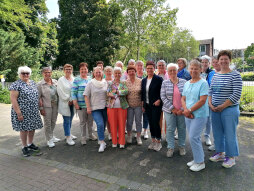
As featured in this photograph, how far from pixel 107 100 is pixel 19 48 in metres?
13.5

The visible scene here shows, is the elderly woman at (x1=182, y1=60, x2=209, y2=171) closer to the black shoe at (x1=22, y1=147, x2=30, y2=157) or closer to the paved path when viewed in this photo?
the paved path

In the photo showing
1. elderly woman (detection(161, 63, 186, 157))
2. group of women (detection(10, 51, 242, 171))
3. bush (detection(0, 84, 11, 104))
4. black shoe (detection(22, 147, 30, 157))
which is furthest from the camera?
bush (detection(0, 84, 11, 104))

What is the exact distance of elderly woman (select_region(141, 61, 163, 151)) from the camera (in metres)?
Result: 4.17

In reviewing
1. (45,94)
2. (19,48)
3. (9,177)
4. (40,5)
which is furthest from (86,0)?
(9,177)

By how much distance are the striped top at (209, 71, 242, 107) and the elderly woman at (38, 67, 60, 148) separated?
3.75 metres

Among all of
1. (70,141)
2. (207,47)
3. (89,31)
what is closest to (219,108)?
(70,141)

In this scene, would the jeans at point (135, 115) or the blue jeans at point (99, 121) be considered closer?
the blue jeans at point (99, 121)

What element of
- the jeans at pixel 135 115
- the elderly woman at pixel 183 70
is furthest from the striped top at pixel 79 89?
the elderly woman at pixel 183 70

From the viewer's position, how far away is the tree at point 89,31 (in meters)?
26.0

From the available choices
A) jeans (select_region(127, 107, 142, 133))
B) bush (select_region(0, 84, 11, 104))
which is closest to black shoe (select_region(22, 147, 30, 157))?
jeans (select_region(127, 107, 142, 133))

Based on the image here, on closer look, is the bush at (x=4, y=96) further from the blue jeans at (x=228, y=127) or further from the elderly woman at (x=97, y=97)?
the blue jeans at (x=228, y=127)

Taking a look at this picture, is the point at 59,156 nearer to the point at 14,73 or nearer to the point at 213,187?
the point at 213,187

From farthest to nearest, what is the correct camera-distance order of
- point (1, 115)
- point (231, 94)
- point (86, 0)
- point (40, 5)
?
point (86, 0) → point (40, 5) → point (1, 115) → point (231, 94)

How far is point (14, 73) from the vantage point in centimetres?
1453
